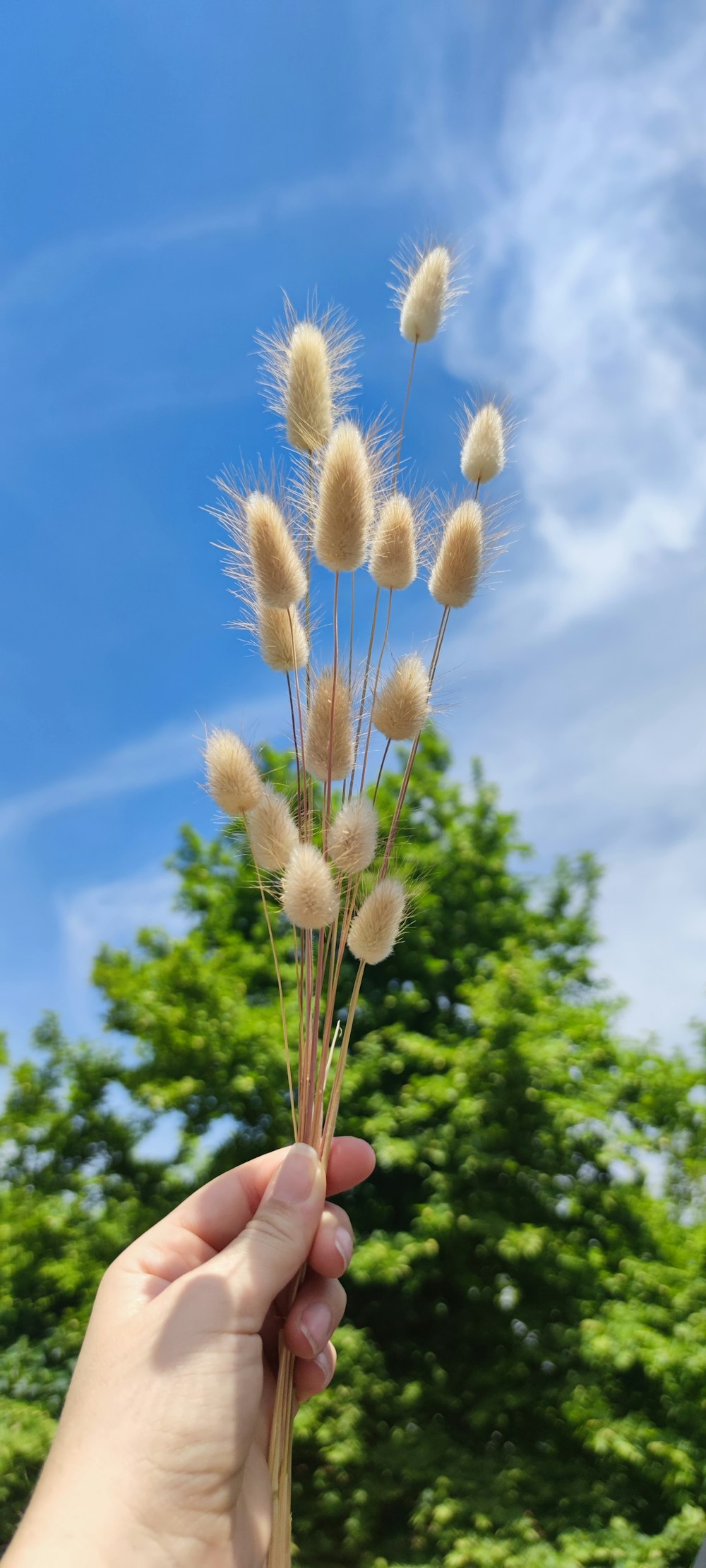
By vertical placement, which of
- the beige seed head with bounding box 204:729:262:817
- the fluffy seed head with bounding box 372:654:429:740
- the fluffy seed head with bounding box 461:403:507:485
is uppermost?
the fluffy seed head with bounding box 461:403:507:485

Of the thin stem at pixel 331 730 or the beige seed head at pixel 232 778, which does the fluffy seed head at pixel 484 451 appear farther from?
the beige seed head at pixel 232 778

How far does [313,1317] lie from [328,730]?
0.78m

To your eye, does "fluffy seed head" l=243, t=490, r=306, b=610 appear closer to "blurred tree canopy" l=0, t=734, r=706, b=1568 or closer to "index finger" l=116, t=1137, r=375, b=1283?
"index finger" l=116, t=1137, r=375, b=1283

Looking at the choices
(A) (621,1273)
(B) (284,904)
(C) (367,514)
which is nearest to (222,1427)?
(B) (284,904)

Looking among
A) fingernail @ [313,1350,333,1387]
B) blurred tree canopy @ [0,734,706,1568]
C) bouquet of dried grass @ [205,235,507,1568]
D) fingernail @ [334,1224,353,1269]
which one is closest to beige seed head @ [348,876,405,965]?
bouquet of dried grass @ [205,235,507,1568]

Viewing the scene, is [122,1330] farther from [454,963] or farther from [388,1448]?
[454,963]

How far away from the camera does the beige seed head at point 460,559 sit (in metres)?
1.20

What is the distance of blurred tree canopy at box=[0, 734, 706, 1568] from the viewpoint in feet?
11.7

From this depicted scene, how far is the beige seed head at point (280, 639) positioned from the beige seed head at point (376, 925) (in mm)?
332

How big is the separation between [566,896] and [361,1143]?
507 centimetres

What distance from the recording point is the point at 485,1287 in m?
4.45

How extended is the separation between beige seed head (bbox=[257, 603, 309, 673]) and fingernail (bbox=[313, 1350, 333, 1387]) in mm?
952

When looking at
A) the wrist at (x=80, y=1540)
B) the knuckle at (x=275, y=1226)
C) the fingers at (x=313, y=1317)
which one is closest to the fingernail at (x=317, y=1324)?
the fingers at (x=313, y=1317)

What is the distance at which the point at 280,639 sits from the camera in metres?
1.21
